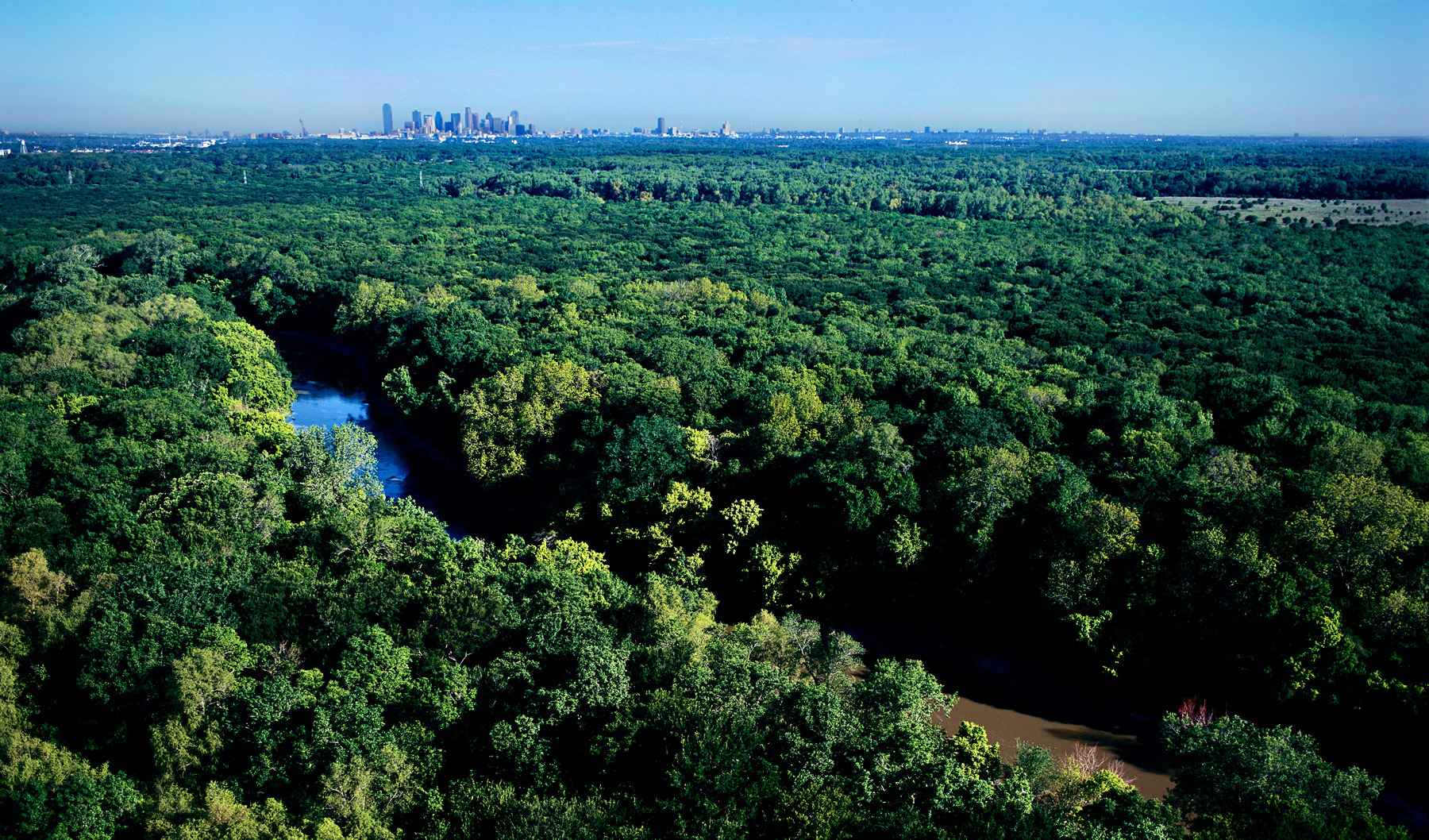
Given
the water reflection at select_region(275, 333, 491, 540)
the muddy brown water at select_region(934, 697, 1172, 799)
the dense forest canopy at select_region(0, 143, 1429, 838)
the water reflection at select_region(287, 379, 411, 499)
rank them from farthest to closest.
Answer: the water reflection at select_region(287, 379, 411, 499) < the water reflection at select_region(275, 333, 491, 540) < the muddy brown water at select_region(934, 697, 1172, 799) < the dense forest canopy at select_region(0, 143, 1429, 838)

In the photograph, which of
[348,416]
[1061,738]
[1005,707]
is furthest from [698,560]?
[348,416]

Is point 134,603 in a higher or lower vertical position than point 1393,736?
higher

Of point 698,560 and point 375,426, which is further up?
point 698,560

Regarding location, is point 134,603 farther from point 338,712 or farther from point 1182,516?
point 1182,516

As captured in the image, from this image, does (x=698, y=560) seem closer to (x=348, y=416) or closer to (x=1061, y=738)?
(x=1061, y=738)

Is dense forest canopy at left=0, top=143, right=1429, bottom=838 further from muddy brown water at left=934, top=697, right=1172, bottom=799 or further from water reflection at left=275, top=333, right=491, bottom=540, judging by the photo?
muddy brown water at left=934, top=697, right=1172, bottom=799

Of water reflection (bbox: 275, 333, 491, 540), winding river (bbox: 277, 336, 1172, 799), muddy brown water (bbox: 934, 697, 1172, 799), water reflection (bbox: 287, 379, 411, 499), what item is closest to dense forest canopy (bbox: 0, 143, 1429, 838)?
winding river (bbox: 277, 336, 1172, 799)

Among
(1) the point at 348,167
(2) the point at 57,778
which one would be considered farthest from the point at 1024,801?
(1) the point at 348,167
